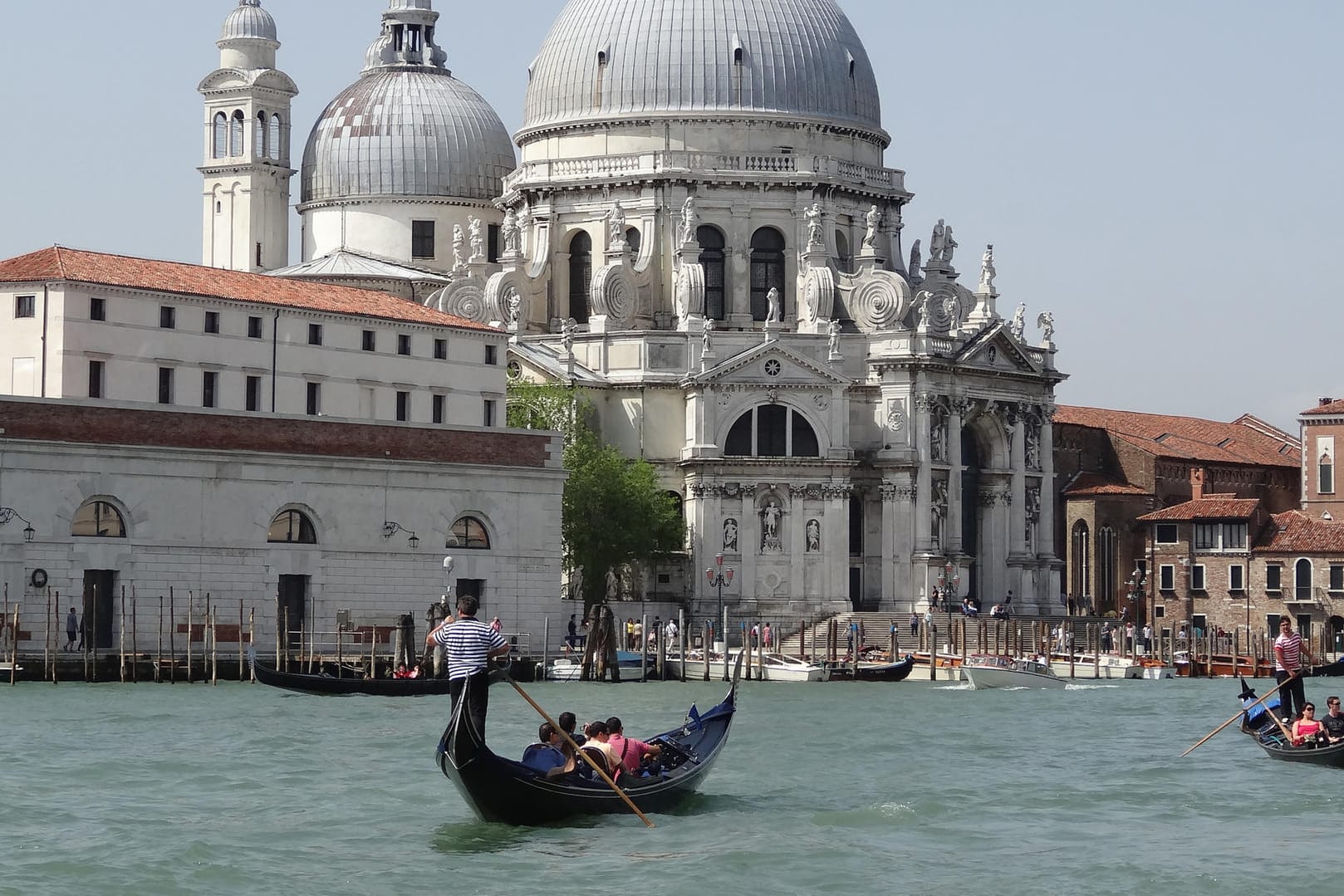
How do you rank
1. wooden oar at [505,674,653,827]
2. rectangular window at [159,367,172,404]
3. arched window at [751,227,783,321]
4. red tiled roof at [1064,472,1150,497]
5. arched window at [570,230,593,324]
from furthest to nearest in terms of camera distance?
red tiled roof at [1064,472,1150,497] → arched window at [570,230,593,324] → arched window at [751,227,783,321] → rectangular window at [159,367,172,404] → wooden oar at [505,674,653,827]

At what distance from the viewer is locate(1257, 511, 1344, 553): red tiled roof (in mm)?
67062

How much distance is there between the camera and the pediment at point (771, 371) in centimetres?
6009

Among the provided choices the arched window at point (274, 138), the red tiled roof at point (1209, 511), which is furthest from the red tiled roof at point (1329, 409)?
the arched window at point (274, 138)

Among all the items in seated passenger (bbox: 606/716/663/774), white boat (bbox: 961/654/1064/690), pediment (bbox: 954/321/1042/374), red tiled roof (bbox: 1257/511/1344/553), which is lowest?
seated passenger (bbox: 606/716/663/774)

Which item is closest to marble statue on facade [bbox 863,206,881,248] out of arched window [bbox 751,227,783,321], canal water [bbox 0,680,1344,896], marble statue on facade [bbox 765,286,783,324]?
arched window [bbox 751,227,783,321]

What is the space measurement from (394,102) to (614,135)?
7571mm

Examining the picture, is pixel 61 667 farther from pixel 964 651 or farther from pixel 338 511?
pixel 964 651

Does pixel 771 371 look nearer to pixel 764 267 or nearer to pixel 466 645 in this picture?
→ pixel 764 267

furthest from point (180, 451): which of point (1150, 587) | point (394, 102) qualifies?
point (1150, 587)

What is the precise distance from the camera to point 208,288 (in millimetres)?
49500

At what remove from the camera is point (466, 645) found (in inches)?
950

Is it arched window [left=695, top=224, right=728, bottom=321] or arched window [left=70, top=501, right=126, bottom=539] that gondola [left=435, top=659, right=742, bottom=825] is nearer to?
arched window [left=70, top=501, right=126, bottom=539]

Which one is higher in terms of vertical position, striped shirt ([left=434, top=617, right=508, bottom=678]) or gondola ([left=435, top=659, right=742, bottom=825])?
striped shirt ([left=434, top=617, right=508, bottom=678])

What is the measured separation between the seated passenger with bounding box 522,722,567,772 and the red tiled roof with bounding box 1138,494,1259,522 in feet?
152
